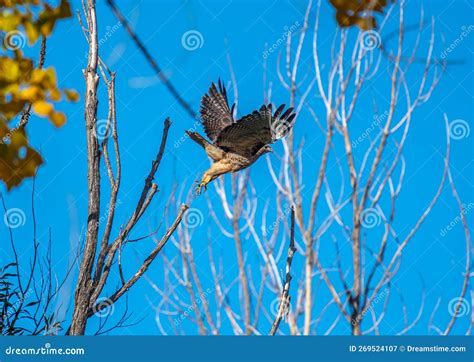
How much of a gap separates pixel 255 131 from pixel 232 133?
150mm

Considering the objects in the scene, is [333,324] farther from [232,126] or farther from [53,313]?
[53,313]

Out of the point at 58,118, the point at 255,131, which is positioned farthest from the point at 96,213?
the point at 255,131

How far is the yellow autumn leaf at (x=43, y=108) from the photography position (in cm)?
210

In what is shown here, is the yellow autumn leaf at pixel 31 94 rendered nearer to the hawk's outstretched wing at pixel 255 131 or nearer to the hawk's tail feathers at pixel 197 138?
the hawk's outstretched wing at pixel 255 131

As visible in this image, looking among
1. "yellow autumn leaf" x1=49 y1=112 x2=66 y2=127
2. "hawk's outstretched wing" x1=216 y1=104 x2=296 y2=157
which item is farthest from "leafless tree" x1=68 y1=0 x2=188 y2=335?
"hawk's outstretched wing" x1=216 y1=104 x2=296 y2=157

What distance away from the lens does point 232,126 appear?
3297 mm

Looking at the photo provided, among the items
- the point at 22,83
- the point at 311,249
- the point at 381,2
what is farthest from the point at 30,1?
the point at 311,249

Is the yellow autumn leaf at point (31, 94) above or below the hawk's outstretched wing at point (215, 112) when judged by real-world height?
below

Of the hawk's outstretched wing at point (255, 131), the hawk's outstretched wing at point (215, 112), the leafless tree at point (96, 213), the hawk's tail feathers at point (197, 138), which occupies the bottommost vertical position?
the leafless tree at point (96, 213)

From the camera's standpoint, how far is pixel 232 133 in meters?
3.37

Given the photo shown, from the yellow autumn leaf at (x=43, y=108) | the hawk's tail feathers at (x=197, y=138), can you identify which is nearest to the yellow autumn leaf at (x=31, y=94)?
the yellow autumn leaf at (x=43, y=108)

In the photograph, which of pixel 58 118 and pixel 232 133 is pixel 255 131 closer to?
pixel 232 133

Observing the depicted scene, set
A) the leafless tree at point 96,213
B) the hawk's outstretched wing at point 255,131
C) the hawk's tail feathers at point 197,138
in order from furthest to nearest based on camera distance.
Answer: the hawk's tail feathers at point 197,138 < the hawk's outstretched wing at point 255,131 < the leafless tree at point 96,213

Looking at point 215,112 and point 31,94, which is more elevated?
point 215,112
